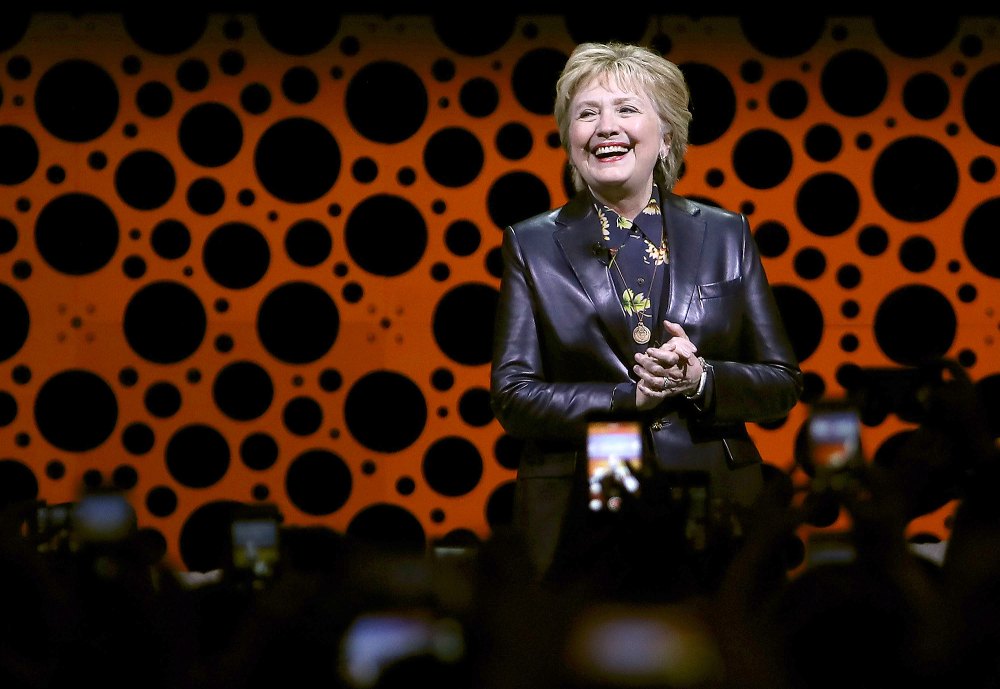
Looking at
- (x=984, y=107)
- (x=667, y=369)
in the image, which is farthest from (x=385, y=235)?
(x=667, y=369)

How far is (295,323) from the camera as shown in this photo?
3.46 metres

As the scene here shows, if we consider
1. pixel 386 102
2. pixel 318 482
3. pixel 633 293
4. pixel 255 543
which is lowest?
pixel 318 482

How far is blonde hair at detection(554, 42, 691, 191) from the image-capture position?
1.76 m

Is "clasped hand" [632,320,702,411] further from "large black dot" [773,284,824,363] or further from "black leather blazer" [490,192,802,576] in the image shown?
"large black dot" [773,284,824,363]

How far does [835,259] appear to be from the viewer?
3480 mm

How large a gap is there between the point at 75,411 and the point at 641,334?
7.92 feet

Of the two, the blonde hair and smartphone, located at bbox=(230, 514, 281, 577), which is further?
the blonde hair

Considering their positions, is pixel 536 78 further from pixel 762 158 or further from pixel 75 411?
pixel 75 411

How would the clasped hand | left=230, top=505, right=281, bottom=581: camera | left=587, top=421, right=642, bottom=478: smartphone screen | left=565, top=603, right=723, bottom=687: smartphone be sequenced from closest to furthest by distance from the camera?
1. left=565, top=603, right=723, bottom=687: smartphone
2. left=230, top=505, right=281, bottom=581: camera
3. left=587, top=421, right=642, bottom=478: smartphone screen
4. the clasped hand

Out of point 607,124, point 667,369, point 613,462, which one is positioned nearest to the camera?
point 613,462

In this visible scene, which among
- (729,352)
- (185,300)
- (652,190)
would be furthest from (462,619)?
(185,300)

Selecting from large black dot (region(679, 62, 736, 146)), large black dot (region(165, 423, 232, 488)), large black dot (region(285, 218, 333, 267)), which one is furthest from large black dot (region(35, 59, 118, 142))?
large black dot (region(679, 62, 736, 146))

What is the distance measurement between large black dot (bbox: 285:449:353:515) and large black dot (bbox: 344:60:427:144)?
3.41 ft

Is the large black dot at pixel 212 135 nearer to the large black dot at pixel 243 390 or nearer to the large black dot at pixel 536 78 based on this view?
the large black dot at pixel 243 390
